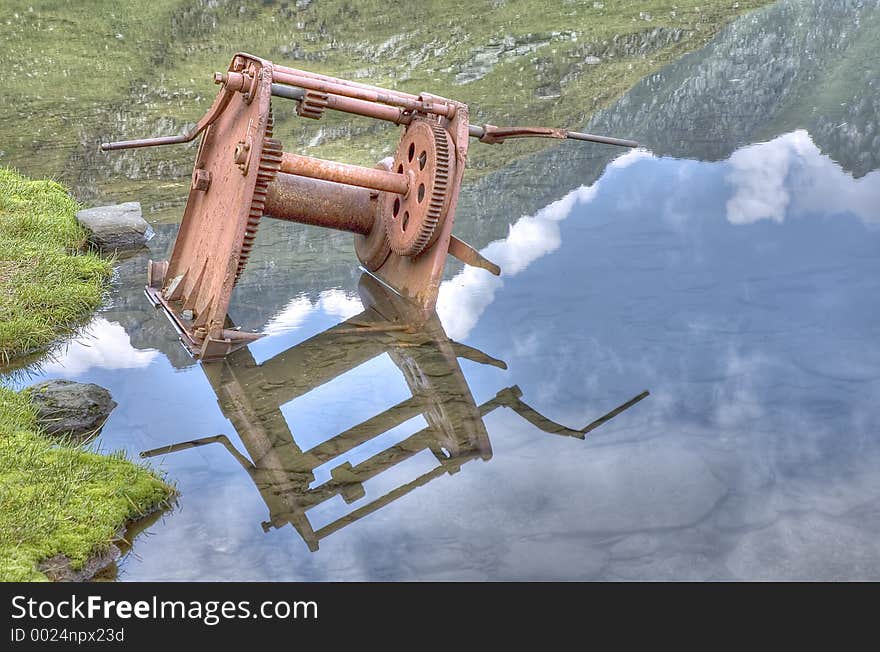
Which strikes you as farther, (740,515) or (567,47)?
(567,47)

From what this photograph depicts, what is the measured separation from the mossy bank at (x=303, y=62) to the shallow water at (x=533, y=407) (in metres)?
3.63

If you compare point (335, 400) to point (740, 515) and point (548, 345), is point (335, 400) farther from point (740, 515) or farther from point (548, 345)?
point (740, 515)

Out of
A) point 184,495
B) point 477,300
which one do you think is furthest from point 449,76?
point 184,495

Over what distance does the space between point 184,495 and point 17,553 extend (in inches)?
42.5

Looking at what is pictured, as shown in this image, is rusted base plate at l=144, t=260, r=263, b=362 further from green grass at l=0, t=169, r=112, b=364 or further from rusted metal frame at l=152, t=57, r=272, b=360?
green grass at l=0, t=169, r=112, b=364

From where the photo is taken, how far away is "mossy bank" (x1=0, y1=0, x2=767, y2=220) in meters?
14.3

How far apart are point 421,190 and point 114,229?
3946 millimetres

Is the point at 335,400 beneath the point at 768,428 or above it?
beneath

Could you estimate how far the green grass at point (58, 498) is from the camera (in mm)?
4484

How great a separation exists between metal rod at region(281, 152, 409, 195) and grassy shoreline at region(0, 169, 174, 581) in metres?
2.32

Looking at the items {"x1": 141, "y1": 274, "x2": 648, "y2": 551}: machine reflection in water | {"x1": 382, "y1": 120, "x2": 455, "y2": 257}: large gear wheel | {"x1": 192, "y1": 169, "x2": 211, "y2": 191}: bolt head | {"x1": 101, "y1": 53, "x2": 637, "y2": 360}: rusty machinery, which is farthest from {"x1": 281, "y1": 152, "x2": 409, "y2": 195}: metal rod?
{"x1": 141, "y1": 274, "x2": 648, "y2": 551}: machine reflection in water

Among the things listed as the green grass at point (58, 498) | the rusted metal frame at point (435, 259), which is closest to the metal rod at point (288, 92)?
the rusted metal frame at point (435, 259)

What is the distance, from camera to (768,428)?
19.5 ft

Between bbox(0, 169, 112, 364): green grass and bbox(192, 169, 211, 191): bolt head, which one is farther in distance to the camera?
bbox(192, 169, 211, 191): bolt head
